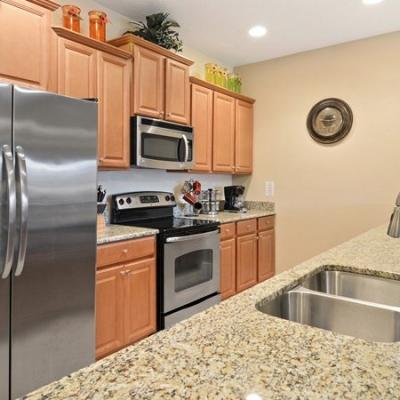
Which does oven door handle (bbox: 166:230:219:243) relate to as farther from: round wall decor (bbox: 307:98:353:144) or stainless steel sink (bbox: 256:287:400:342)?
round wall decor (bbox: 307:98:353:144)

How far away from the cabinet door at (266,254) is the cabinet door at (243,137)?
0.82 meters

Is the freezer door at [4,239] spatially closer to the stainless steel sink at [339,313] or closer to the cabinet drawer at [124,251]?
the cabinet drawer at [124,251]

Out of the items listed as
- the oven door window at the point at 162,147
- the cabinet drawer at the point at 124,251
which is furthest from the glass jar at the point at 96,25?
the cabinet drawer at the point at 124,251

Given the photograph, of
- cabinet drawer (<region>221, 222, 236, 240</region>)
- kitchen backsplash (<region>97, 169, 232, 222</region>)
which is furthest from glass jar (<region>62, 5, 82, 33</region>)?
cabinet drawer (<region>221, 222, 236, 240</region>)

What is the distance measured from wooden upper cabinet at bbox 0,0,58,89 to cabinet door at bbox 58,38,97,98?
0.60 feet

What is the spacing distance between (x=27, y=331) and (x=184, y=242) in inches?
52.8

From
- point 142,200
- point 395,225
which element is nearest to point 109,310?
point 142,200

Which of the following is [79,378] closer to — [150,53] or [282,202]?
[150,53]

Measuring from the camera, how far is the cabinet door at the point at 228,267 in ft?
11.2

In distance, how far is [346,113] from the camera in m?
3.74

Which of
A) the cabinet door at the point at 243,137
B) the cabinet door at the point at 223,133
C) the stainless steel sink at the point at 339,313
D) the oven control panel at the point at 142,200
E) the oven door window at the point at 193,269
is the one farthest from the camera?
the cabinet door at the point at 243,137

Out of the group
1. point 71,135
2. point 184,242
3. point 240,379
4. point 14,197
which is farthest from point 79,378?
point 184,242

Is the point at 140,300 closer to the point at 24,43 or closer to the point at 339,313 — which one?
the point at 339,313

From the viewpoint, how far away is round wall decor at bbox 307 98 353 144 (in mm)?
3750
